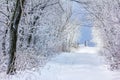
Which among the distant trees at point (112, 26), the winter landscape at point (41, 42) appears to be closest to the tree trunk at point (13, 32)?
the winter landscape at point (41, 42)

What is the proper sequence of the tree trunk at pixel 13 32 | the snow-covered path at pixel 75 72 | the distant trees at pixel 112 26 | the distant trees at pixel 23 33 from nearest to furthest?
the tree trunk at pixel 13 32, the snow-covered path at pixel 75 72, the distant trees at pixel 23 33, the distant trees at pixel 112 26

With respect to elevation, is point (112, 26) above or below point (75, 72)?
above

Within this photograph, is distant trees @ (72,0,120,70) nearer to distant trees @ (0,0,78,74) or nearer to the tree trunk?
distant trees @ (0,0,78,74)

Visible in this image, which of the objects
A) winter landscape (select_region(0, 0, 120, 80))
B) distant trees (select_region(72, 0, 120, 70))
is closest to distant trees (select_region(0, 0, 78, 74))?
winter landscape (select_region(0, 0, 120, 80))

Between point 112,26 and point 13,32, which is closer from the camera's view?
point 13,32

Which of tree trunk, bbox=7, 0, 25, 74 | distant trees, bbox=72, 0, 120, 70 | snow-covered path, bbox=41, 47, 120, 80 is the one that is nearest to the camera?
tree trunk, bbox=7, 0, 25, 74

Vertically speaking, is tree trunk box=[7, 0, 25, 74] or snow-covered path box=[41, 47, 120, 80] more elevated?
tree trunk box=[7, 0, 25, 74]

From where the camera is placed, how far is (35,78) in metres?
9.44

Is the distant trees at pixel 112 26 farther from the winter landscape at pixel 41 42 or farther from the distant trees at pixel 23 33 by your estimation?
the distant trees at pixel 23 33

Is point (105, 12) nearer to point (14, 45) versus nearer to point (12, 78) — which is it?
point (14, 45)

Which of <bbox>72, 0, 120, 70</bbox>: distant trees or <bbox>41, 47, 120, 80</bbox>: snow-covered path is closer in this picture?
<bbox>41, 47, 120, 80</bbox>: snow-covered path

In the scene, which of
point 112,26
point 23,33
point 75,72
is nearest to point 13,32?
point 75,72

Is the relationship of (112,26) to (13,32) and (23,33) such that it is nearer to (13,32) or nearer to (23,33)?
(13,32)

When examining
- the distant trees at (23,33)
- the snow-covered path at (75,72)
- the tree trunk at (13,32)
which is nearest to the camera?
the tree trunk at (13,32)
